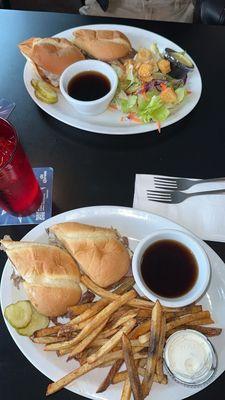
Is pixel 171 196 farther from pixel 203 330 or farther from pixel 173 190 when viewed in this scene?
pixel 203 330

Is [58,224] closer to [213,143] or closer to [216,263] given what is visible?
[216,263]

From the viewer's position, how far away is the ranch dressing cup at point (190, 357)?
3.63ft

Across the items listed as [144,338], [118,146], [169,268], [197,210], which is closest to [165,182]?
[197,210]

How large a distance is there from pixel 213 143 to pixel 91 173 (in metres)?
0.52

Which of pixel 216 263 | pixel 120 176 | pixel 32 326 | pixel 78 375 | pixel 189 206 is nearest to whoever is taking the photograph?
pixel 78 375

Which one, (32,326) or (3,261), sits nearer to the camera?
(32,326)

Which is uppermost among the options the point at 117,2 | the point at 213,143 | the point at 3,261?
the point at 117,2

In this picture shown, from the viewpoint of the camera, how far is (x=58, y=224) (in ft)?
4.35

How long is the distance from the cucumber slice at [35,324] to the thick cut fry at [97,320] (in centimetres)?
8

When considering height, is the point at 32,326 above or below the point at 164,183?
below

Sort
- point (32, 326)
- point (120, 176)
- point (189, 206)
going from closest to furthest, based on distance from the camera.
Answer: point (32, 326) < point (189, 206) < point (120, 176)

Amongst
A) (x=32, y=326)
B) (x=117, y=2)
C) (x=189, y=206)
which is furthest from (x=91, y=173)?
(x=117, y=2)

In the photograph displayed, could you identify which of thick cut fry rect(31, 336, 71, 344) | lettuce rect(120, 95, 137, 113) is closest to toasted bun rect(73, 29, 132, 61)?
lettuce rect(120, 95, 137, 113)

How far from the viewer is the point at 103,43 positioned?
5.93 ft
